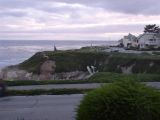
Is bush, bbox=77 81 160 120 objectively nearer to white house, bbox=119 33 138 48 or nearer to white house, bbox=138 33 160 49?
white house, bbox=138 33 160 49

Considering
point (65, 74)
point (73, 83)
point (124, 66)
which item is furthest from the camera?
point (65, 74)

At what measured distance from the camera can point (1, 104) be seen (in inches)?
610

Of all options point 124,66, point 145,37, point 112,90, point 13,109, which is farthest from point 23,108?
point 145,37

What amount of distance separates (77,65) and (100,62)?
12.9 feet

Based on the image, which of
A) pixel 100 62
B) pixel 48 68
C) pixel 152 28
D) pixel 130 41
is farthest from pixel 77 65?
pixel 152 28

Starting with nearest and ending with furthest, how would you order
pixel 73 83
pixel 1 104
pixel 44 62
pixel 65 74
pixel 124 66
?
pixel 1 104
pixel 73 83
pixel 124 66
pixel 65 74
pixel 44 62

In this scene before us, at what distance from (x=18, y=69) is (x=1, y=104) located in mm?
62267

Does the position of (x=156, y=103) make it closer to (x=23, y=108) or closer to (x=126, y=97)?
(x=126, y=97)

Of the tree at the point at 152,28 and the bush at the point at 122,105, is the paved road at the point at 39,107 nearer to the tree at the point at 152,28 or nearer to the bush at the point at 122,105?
the bush at the point at 122,105

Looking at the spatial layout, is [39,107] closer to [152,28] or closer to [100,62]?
[100,62]

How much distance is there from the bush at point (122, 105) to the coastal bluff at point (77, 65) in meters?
53.9

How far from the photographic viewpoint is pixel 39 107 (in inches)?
560

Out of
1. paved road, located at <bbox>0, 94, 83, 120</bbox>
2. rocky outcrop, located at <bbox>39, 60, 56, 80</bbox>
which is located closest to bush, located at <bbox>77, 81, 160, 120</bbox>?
paved road, located at <bbox>0, 94, 83, 120</bbox>

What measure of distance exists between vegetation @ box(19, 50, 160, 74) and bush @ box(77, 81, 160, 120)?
53.8 meters
